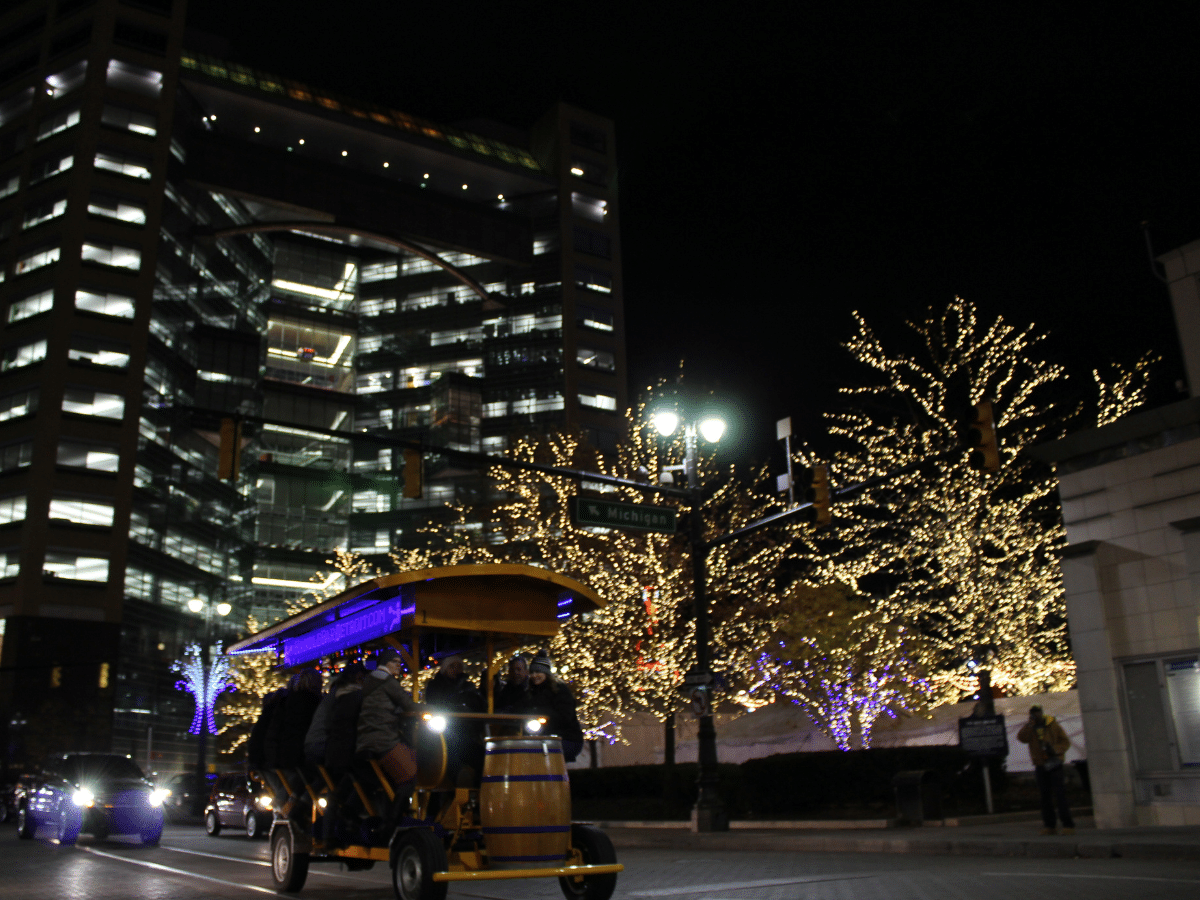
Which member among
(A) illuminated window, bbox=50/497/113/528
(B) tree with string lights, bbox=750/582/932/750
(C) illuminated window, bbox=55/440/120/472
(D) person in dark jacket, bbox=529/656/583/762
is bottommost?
(D) person in dark jacket, bbox=529/656/583/762

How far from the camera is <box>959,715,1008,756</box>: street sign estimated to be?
16.0 metres

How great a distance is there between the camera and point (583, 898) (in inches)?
320

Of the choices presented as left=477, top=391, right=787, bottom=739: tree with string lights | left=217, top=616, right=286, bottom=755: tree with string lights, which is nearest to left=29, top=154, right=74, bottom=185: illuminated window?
left=217, top=616, right=286, bottom=755: tree with string lights

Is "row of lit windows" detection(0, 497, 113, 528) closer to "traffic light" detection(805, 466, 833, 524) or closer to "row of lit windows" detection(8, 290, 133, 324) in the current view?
"row of lit windows" detection(8, 290, 133, 324)

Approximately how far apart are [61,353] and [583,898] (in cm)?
6772

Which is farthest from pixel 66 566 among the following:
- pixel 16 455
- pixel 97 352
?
pixel 97 352

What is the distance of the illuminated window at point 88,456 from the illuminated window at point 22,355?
21.0ft

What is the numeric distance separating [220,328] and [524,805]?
78.2 m

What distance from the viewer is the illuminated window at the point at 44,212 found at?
228 feet

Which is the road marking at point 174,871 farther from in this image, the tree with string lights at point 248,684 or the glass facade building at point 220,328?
the glass facade building at point 220,328

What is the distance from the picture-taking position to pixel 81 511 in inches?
2530

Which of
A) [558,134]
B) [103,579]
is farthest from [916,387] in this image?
[558,134]

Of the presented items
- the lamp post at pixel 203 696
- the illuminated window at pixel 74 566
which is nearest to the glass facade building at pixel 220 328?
the illuminated window at pixel 74 566

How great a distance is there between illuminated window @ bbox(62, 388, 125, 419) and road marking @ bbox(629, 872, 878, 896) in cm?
6544
